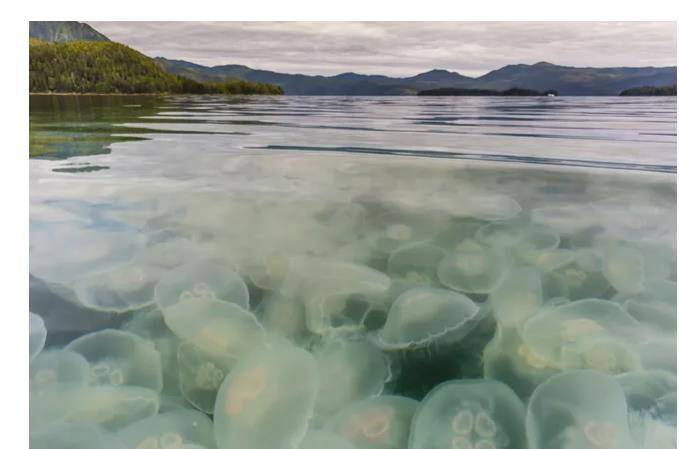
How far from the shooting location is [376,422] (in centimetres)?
123

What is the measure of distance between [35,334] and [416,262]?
1.05 metres

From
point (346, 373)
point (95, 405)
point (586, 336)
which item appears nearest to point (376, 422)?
point (346, 373)

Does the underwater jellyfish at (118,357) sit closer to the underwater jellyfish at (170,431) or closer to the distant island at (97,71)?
the underwater jellyfish at (170,431)

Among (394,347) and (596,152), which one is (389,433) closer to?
(394,347)

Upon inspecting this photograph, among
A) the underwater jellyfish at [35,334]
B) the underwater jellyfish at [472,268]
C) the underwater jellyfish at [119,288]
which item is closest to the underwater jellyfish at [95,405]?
the underwater jellyfish at [35,334]

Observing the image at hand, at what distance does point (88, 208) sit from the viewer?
4.37 feet

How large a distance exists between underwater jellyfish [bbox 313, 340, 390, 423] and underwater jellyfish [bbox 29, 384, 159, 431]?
1.41ft

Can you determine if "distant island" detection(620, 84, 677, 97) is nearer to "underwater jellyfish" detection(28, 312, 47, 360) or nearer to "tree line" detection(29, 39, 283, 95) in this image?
"tree line" detection(29, 39, 283, 95)

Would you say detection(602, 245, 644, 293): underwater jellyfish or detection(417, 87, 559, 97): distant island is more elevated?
detection(417, 87, 559, 97): distant island

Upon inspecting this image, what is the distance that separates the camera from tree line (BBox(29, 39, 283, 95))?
4.47ft

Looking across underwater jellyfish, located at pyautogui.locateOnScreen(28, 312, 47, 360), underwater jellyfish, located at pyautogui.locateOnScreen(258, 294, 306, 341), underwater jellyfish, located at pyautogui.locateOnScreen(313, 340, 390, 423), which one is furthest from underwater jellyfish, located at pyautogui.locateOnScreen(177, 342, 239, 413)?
underwater jellyfish, located at pyautogui.locateOnScreen(28, 312, 47, 360)

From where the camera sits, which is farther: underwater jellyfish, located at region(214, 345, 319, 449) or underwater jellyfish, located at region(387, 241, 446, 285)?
underwater jellyfish, located at region(387, 241, 446, 285)
